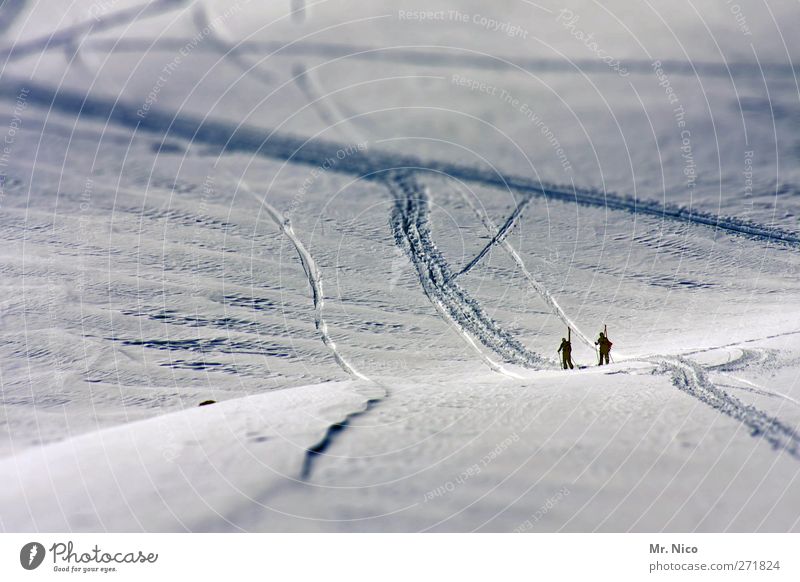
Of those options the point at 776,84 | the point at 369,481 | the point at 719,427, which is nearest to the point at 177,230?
the point at 369,481

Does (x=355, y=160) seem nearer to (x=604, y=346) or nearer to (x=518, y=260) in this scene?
(x=518, y=260)

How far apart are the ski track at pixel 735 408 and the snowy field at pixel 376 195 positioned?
0.21 meters

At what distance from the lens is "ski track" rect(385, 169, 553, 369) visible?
162 inches

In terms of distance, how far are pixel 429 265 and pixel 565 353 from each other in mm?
1091

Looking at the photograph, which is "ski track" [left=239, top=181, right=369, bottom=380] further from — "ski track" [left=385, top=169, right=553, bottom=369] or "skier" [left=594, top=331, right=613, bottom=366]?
"skier" [left=594, top=331, right=613, bottom=366]

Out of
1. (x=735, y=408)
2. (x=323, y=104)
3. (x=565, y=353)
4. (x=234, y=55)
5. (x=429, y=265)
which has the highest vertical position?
(x=234, y=55)

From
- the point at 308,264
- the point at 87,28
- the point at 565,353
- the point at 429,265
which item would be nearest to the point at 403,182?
the point at 429,265

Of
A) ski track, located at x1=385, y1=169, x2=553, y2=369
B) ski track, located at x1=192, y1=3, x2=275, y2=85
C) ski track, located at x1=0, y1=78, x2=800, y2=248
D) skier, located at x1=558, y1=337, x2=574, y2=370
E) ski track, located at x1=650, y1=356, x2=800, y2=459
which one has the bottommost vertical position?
ski track, located at x1=650, y1=356, x2=800, y2=459

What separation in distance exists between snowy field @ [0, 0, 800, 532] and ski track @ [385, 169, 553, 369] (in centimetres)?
2

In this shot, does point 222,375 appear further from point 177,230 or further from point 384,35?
point 384,35

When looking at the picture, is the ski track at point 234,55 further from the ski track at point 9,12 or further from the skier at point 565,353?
the skier at point 565,353

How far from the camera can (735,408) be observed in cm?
268

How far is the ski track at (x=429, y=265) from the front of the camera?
412 centimetres

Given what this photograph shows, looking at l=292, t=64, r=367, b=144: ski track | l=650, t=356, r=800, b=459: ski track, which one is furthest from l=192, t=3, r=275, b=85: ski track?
l=650, t=356, r=800, b=459: ski track
